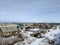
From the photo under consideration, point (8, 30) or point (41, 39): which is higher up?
point (8, 30)

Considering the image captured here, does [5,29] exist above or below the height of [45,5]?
Answer: below

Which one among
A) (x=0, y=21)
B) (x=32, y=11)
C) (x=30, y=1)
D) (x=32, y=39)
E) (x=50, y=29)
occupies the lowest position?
(x=32, y=39)

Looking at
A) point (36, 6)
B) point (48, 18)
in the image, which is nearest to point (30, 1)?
point (36, 6)

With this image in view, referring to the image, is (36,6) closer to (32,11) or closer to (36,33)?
(32,11)

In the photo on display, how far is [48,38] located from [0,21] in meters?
0.68

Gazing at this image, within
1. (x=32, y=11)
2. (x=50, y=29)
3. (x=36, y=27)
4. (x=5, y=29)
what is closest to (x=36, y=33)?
(x=36, y=27)

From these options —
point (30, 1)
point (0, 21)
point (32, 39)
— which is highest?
point (30, 1)

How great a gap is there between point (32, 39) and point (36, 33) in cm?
10

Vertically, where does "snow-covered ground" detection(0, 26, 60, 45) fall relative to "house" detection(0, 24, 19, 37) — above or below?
below

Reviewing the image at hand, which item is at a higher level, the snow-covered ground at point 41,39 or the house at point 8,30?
the house at point 8,30

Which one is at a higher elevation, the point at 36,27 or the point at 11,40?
the point at 36,27

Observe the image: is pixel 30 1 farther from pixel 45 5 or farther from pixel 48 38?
pixel 48 38

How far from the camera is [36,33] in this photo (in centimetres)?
156

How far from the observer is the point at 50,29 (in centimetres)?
155
